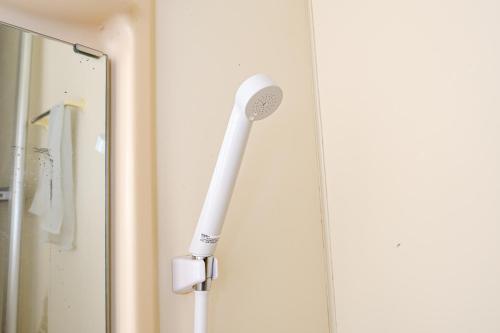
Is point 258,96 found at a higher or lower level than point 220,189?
higher

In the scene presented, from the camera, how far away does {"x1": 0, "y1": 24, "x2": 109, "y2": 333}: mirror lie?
1.34 feet

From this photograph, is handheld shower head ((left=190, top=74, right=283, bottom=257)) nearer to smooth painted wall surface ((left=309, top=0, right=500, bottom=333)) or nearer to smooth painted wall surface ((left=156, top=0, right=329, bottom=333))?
smooth painted wall surface ((left=156, top=0, right=329, bottom=333))

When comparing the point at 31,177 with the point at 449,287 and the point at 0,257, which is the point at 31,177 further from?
the point at 449,287

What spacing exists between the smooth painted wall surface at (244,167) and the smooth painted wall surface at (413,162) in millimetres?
67

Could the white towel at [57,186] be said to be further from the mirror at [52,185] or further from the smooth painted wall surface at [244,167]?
the smooth painted wall surface at [244,167]

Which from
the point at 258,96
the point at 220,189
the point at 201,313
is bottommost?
the point at 201,313

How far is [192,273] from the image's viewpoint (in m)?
0.44

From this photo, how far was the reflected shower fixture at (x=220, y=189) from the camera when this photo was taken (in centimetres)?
38

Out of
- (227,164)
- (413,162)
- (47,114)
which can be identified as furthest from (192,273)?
(413,162)

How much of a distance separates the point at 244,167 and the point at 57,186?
297 millimetres

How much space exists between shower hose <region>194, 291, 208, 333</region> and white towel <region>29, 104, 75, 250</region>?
0.19m

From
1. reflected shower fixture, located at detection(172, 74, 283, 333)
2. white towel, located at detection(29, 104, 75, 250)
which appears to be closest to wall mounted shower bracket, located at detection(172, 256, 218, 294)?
reflected shower fixture, located at detection(172, 74, 283, 333)

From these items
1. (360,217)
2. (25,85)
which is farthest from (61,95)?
(360,217)

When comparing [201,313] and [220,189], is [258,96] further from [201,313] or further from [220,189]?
[201,313]
